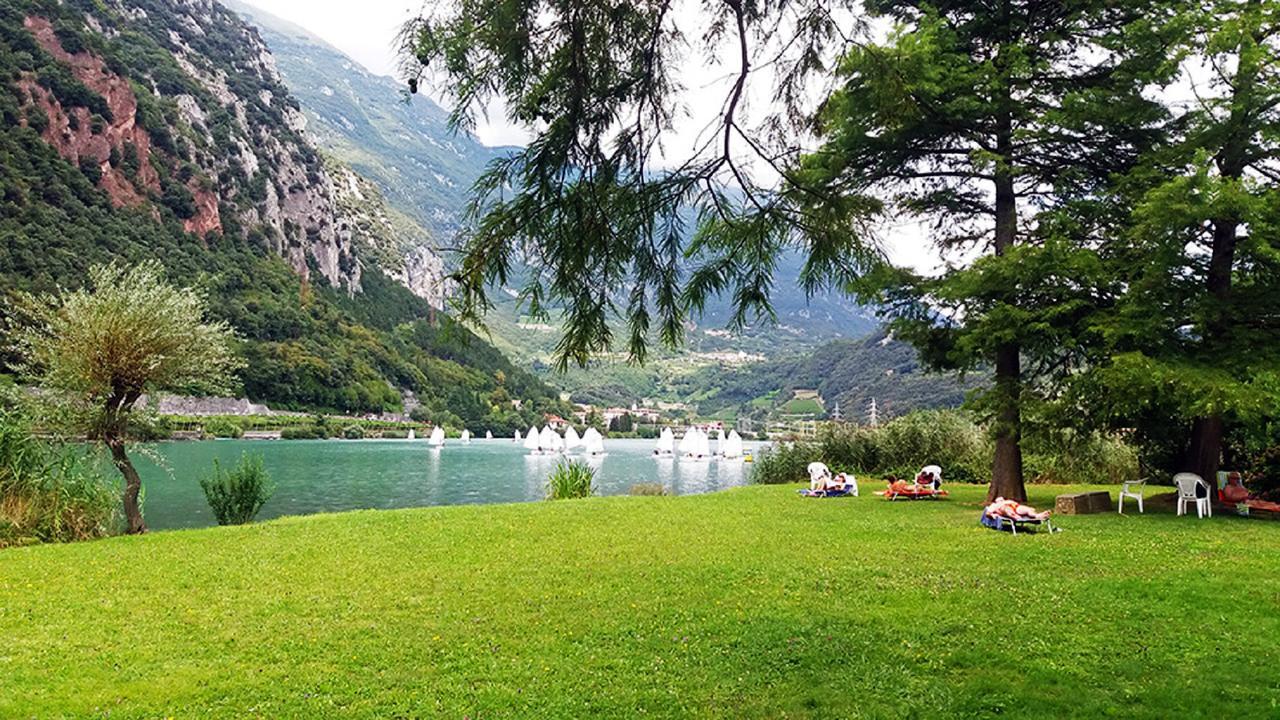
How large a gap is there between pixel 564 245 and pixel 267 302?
114 meters

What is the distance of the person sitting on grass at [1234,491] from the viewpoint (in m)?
13.2

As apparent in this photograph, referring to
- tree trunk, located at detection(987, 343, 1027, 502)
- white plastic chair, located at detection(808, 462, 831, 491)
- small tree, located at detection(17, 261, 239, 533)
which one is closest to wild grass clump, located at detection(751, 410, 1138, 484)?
white plastic chair, located at detection(808, 462, 831, 491)

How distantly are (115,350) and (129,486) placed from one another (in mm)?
2444

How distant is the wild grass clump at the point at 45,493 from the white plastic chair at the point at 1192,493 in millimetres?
19030

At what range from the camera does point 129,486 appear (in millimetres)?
12672

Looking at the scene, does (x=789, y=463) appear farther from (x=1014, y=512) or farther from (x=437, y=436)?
(x=437, y=436)

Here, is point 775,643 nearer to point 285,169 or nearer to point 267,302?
point 267,302

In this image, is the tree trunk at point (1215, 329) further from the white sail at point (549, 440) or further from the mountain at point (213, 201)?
the mountain at point (213, 201)

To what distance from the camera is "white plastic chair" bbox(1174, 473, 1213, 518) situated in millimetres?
12820

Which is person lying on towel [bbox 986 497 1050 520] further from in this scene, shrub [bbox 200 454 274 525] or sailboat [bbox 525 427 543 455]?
sailboat [bbox 525 427 543 455]

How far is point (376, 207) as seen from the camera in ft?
626

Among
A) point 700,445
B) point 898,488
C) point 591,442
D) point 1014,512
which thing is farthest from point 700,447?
point 1014,512

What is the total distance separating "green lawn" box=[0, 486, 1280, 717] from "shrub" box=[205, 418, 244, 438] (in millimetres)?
69456

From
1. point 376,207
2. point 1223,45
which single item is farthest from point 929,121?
point 376,207
